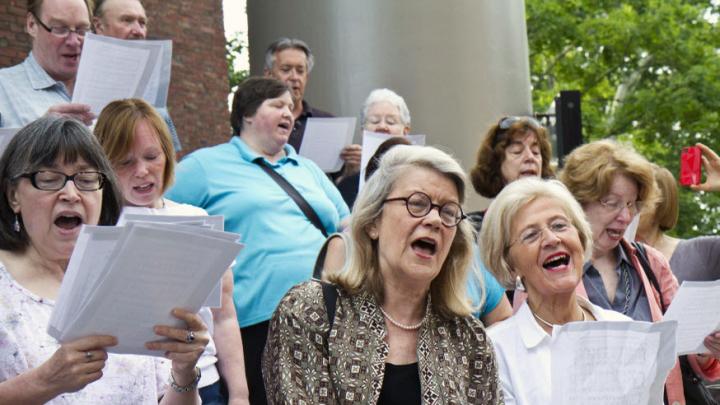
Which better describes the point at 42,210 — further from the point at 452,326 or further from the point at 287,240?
the point at 287,240

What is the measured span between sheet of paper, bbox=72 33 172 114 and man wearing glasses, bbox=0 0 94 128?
18 cm

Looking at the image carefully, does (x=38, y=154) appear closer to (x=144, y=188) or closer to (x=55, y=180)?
(x=55, y=180)

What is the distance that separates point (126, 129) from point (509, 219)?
168 centimetres

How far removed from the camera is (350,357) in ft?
14.8

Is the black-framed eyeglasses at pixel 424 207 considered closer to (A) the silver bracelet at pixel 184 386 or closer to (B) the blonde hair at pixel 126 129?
(A) the silver bracelet at pixel 184 386

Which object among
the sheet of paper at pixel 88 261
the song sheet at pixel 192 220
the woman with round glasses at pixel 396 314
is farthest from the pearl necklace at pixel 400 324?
the sheet of paper at pixel 88 261

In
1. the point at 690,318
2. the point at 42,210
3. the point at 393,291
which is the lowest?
the point at 690,318

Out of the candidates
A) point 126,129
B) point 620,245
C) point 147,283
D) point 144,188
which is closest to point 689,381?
point 620,245

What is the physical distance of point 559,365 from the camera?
4.64 meters

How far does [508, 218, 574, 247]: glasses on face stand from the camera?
5484 millimetres

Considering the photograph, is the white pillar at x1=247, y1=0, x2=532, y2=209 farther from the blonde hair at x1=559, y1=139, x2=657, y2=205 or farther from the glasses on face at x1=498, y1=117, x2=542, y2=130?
the blonde hair at x1=559, y1=139, x2=657, y2=205

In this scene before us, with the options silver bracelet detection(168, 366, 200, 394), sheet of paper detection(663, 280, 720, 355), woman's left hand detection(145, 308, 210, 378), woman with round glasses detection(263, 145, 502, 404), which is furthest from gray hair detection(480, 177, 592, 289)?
woman's left hand detection(145, 308, 210, 378)

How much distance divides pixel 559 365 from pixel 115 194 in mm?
1676

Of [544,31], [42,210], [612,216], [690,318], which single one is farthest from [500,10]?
[544,31]
